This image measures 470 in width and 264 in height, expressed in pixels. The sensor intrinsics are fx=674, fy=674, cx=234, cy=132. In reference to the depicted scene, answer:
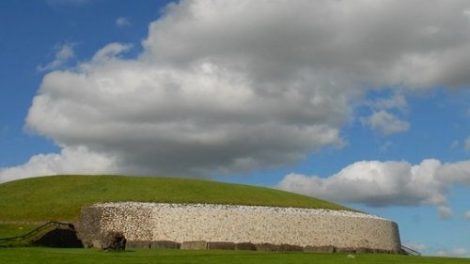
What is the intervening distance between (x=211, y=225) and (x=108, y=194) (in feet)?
35.4

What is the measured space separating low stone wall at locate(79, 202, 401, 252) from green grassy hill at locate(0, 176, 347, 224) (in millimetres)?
2476

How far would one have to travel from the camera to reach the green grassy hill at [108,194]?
50.9m

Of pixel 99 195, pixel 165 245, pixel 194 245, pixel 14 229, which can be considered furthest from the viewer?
pixel 99 195

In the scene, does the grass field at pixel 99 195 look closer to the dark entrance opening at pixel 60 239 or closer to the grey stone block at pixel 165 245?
the dark entrance opening at pixel 60 239

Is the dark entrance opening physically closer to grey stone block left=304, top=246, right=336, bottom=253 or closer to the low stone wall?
the low stone wall

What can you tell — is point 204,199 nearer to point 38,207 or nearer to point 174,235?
point 174,235

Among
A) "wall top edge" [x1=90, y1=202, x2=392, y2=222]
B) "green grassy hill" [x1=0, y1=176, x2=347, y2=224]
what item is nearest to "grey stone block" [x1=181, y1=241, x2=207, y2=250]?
"wall top edge" [x1=90, y1=202, x2=392, y2=222]

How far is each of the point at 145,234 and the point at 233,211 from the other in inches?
257

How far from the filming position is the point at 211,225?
4822 cm

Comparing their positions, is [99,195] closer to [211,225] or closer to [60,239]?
[60,239]

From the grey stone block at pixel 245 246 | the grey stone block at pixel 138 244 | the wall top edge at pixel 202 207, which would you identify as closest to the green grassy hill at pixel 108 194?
the wall top edge at pixel 202 207

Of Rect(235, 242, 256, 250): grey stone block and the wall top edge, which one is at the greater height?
the wall top edge

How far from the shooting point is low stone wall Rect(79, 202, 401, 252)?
4806 cm

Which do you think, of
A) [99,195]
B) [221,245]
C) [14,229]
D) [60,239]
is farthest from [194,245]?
[99,195]
